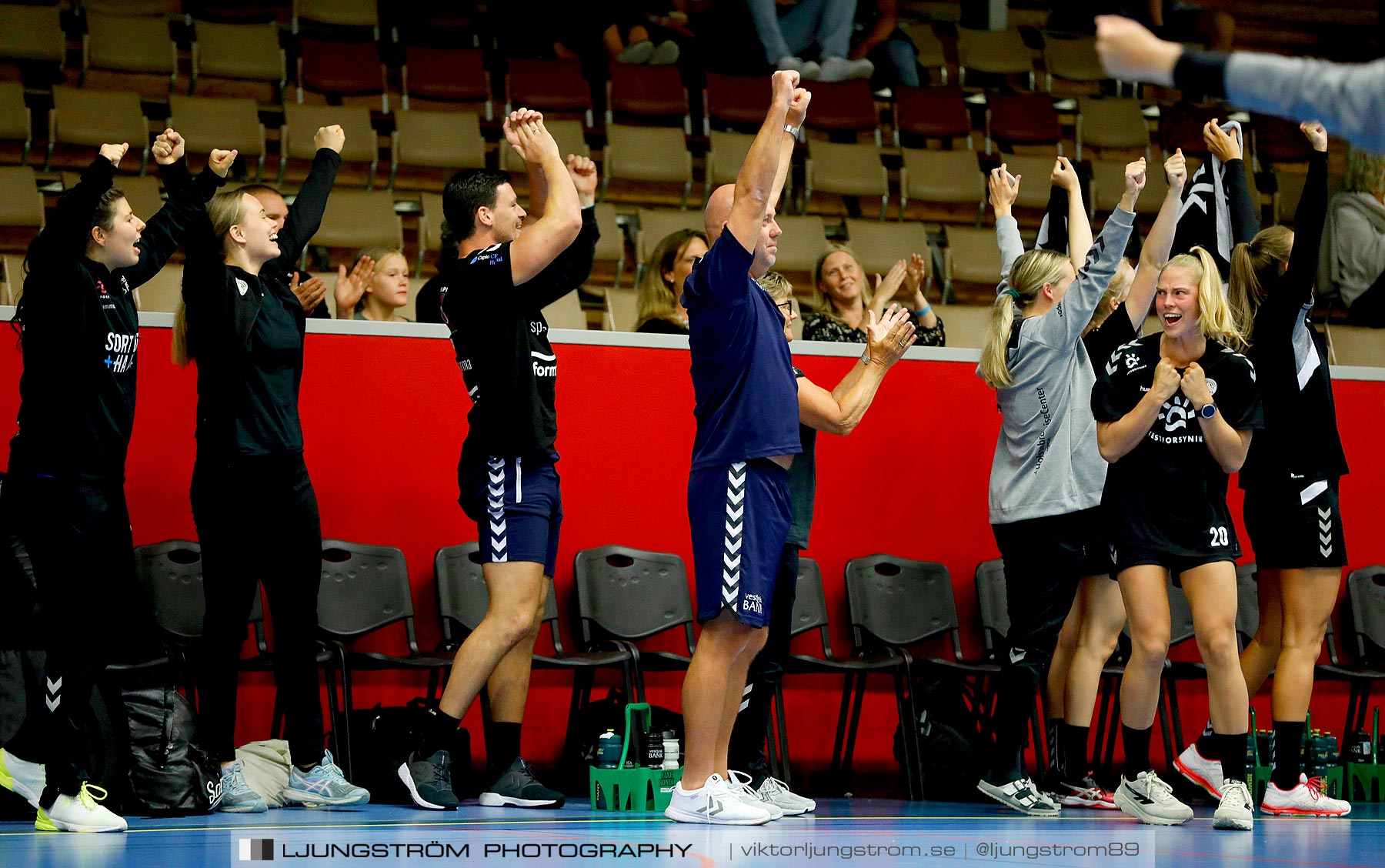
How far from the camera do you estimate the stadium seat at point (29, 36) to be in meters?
8.65

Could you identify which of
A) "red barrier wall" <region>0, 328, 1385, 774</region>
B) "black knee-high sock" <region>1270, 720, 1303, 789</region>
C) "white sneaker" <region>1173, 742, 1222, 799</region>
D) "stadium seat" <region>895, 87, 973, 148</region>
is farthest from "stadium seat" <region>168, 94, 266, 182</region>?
"black knee-high sock" <region>1270, 720, 1303, 789</region>

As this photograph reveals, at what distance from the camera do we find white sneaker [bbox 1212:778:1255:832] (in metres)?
3.99

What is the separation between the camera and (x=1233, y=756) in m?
4.16

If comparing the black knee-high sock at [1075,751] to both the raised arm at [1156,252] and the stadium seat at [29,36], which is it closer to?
the raised arm at [1156,252]

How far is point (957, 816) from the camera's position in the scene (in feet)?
14.3

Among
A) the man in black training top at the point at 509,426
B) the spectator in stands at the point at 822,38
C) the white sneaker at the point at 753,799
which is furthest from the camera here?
the spectator in stands at the point at 822,38

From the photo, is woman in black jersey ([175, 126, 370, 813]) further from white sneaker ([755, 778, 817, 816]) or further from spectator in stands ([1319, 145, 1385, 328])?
spectator in stands ([1319, 145, 1385, 328])

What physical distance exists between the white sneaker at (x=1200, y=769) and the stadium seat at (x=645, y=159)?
5249 millimetres

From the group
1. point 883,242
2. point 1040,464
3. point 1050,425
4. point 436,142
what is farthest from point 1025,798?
point 436,142

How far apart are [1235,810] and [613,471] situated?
2621mm

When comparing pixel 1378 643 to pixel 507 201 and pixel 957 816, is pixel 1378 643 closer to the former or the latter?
pixel 957 816

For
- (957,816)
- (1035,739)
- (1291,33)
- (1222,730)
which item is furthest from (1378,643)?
(1291,33)

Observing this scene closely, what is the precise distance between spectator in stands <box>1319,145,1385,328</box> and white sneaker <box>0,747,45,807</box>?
23.5ft

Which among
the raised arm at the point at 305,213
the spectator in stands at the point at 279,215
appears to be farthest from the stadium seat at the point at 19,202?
the raised arm at the point at 305,213
